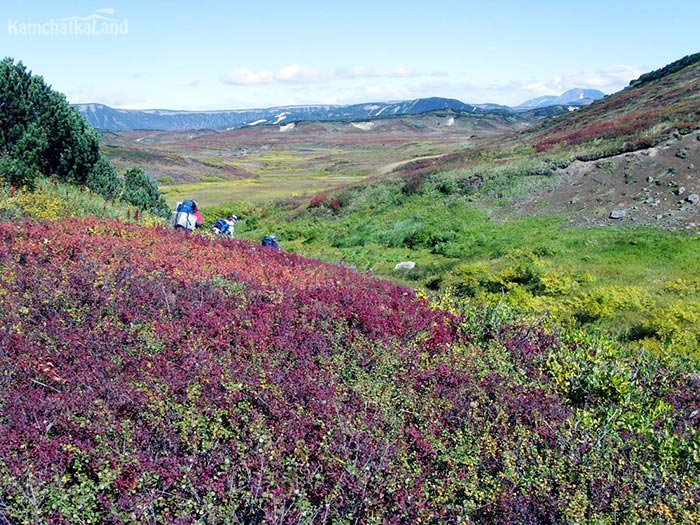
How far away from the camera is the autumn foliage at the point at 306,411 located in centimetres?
364

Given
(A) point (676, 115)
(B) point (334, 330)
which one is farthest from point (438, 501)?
(A) point (676, 115)

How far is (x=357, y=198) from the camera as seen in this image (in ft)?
107

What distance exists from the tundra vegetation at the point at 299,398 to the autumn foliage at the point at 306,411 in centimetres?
2

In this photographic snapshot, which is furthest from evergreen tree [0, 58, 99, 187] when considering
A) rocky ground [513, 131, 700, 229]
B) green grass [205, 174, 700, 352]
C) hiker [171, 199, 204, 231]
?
rocky ground [513, 131, 700, 229]

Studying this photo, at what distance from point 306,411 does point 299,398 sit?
21cm

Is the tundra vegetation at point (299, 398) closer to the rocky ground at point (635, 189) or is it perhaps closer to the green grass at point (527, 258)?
the green grass at point (527, 258)

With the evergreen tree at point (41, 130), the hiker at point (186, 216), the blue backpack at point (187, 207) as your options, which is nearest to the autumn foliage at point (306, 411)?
the hiker at point (186, 216)

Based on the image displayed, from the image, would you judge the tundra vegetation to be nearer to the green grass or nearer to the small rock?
the green grass

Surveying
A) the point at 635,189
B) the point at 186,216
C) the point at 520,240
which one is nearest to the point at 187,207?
the point at 186,216

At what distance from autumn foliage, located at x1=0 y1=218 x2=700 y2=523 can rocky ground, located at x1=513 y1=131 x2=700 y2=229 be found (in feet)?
46.4

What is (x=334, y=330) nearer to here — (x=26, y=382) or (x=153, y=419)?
(x=153, y=419)

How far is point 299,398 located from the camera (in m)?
4.73

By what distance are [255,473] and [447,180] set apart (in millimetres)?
27175

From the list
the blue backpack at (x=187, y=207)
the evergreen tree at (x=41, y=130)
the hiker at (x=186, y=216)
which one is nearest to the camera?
the hiker at (x=186, y=216)
